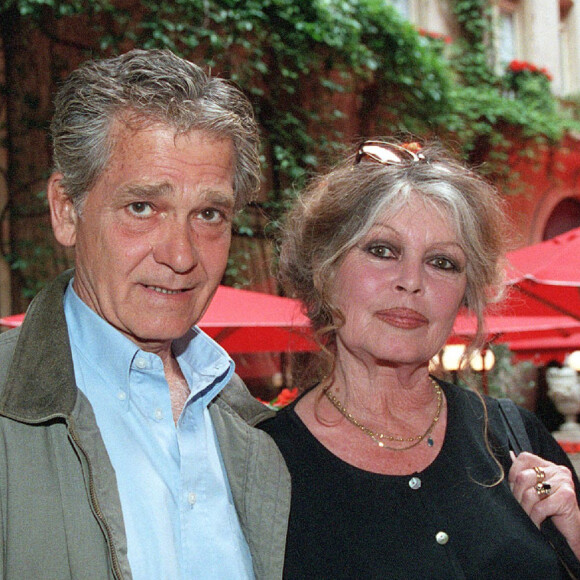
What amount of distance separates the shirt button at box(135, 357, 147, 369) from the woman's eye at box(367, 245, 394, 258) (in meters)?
0.78

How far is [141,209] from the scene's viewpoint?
171 cm

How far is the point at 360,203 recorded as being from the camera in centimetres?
227

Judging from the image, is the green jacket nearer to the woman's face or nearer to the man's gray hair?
the man's gray hair

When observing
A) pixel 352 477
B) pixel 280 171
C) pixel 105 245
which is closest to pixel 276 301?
pixel 280 171

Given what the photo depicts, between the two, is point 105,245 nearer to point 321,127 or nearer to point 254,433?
point 254,433

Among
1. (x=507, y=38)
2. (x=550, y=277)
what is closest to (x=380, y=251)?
(x=550, y=277)

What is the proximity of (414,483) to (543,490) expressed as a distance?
33 cm

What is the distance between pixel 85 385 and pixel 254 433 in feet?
1.66

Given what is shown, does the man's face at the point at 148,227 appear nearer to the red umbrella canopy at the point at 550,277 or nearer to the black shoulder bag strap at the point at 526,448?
the black shoulder bag strap at the point at 526,448

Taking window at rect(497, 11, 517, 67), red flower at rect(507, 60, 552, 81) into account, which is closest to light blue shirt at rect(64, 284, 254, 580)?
red flower at rect(507, 60, 552, 81)

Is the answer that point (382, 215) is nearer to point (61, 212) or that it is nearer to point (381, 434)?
point (381, 434)

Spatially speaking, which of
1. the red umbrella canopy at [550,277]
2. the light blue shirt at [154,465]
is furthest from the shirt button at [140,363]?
the red umbrella canopy at [550,277]

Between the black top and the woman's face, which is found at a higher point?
the woman's face

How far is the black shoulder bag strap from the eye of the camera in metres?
1.99
